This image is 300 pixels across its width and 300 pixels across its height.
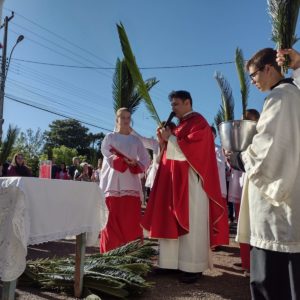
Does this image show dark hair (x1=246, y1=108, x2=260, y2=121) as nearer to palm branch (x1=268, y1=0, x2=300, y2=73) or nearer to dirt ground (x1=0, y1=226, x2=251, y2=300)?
palm branch (x1=268, y1=0, x2=300, y2=73)

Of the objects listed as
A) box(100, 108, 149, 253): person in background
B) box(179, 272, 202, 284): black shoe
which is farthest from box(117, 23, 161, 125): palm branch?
box(179, 272, 202, 284): black shoe

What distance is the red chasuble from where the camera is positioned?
13.8 ft

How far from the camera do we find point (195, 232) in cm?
421

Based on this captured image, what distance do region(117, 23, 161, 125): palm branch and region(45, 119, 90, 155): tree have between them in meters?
62.4

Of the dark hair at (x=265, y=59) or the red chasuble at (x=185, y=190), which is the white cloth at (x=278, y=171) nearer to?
the dark hair at (x=265, y=59)

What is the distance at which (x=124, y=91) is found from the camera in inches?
278

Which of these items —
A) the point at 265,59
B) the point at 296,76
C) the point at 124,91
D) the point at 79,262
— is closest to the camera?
the point at 265,59

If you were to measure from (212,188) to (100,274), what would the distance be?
1.53 meters

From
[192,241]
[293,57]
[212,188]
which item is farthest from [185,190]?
[293,57]

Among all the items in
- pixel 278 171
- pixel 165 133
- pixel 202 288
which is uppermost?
pixel 165 133

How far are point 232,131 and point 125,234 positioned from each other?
125 inches

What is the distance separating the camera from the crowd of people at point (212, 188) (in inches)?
85.0

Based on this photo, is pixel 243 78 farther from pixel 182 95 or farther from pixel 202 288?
pixel 202 288

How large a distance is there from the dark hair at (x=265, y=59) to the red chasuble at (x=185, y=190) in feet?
6.09
